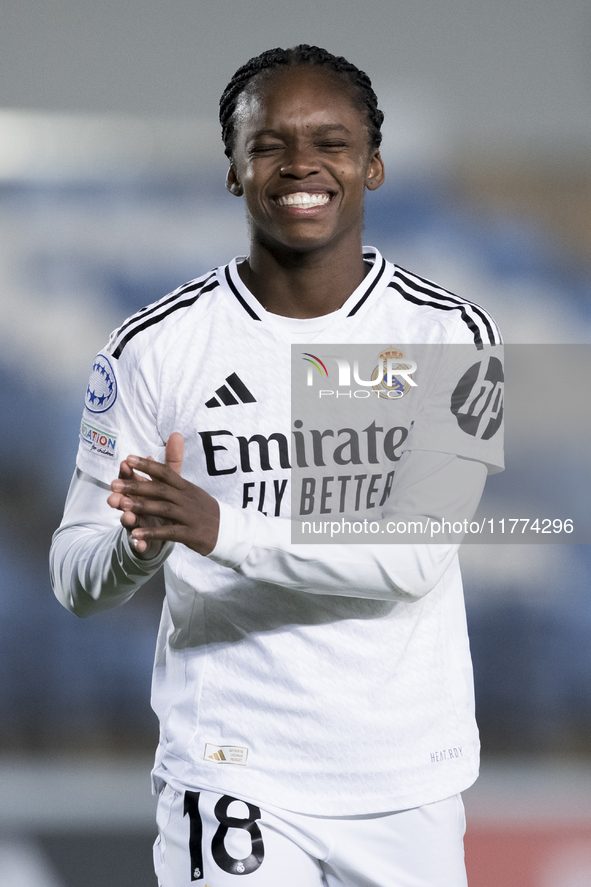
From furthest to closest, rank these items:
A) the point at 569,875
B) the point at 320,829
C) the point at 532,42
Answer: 1. the point at 532,42
2. the point at 569,875
3. the point at 320,829

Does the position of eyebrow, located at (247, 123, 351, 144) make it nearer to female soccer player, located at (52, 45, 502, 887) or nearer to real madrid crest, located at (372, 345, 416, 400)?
female soccer player, located at (52, 45, 502, 887)

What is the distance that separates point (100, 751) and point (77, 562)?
1618mm

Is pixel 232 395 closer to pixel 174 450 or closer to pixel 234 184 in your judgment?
pixel 174 450

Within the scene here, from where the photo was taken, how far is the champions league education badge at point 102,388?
118 cm

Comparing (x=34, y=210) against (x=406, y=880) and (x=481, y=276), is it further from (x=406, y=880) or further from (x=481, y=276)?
(x=406, y=880)

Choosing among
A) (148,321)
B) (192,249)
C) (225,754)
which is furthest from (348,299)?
(192,249)

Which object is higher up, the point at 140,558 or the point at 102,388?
the point at 102,388

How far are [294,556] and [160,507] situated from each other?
16 cm

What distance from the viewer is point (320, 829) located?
108 cm

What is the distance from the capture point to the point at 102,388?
120 cm

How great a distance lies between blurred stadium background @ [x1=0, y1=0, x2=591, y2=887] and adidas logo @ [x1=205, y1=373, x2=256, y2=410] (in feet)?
4.61

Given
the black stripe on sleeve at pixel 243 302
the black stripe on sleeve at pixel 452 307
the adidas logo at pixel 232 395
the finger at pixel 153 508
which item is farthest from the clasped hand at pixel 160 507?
the black stripe on sleeve at pixel 452 307

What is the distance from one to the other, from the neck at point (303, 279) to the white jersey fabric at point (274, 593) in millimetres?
21

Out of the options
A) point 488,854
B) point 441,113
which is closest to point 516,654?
point 488,854
